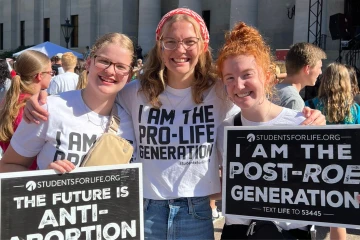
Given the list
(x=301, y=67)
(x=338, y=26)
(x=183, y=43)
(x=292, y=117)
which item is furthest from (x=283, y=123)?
(x=338, y=26)

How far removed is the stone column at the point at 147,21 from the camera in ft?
95.8

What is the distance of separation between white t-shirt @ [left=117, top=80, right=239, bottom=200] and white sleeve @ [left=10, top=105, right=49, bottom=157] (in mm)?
586

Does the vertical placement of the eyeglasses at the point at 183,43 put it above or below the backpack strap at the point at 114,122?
Answer: above

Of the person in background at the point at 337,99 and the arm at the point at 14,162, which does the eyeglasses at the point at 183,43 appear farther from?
the person in background at the point at 337,99

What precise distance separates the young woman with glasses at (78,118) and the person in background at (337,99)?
3.22 meters

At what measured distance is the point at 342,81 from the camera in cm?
550

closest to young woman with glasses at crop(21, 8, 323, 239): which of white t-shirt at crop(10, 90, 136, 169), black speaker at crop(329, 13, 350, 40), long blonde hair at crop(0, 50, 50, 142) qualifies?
white t-shirt at crop(10, 90, 136, 169)

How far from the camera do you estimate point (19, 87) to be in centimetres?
421

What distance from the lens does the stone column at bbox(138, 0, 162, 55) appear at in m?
29.2

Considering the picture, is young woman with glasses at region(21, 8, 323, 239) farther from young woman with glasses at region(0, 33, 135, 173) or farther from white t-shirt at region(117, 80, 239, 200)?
young woman with glasses at region(0, 33, 135, 173)

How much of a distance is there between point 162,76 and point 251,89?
1.98 feet

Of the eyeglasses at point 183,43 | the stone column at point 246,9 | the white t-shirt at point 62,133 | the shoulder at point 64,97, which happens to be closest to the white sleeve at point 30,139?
the white t-shirt at point 62,133

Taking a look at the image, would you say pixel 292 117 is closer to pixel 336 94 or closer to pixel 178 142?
pixel 178 142

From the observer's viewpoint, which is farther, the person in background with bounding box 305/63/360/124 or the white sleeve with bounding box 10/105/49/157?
the person in background with bounding box 305/63/360/124
